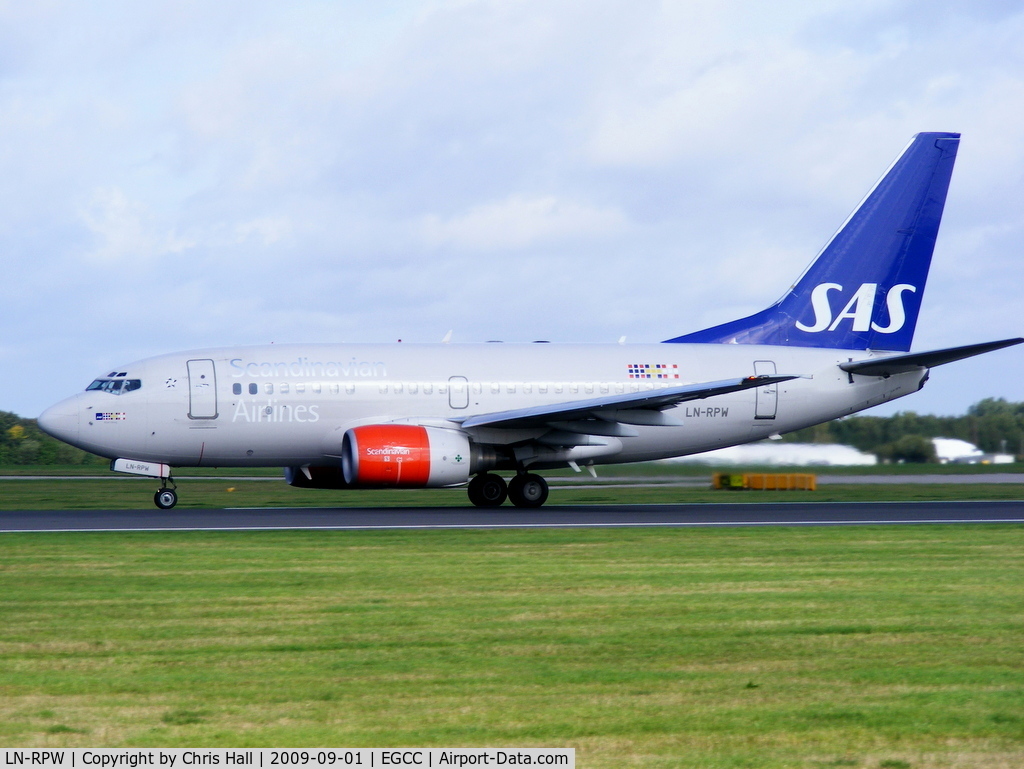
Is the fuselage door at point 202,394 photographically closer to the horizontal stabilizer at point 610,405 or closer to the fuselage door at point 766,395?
the horizontal stabilizer at point 610,405

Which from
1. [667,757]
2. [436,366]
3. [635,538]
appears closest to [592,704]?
[667,757]

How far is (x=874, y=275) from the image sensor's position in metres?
29.5

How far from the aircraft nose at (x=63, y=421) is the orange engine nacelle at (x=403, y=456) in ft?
18.7

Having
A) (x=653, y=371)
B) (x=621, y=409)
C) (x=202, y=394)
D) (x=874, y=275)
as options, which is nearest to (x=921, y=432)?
(x=874, y=275)

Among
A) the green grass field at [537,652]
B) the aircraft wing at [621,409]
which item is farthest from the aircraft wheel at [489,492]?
the green grass field at [537,652]

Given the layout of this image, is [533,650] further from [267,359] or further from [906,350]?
[906,350]

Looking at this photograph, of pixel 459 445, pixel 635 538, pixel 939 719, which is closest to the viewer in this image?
pixel 939 719

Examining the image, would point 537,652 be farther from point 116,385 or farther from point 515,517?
point 116,385

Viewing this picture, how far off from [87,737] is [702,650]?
4.44 metres

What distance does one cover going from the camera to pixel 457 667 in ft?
26.4

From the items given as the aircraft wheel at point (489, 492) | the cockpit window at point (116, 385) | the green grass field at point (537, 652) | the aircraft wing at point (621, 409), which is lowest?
the green grass field at point (537, 652)

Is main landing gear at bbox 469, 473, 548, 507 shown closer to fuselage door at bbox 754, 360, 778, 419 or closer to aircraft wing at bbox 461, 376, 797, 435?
aircraft wing at bbox 461, 376, 797, 435

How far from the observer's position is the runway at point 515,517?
782 inches

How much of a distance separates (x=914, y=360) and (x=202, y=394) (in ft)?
51.3
